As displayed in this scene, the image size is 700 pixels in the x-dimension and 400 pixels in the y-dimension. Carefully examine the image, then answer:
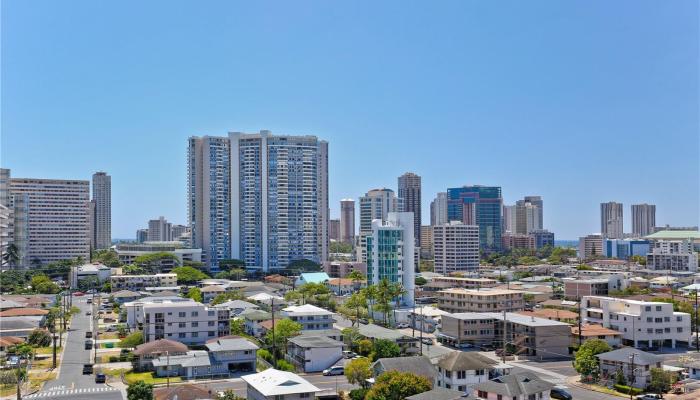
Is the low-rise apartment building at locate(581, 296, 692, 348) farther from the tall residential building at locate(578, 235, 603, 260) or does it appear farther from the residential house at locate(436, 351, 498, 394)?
the tall residential building at locate(578, 235, 603, 260)

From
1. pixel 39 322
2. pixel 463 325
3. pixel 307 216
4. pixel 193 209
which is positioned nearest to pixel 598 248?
pixel 307 216

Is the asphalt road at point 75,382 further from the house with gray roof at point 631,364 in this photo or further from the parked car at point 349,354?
the house with gray roof at point 631,364

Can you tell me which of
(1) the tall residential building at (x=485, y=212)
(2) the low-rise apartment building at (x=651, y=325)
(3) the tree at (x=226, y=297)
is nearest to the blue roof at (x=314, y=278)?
(3) the tree at (x=226, y=297)

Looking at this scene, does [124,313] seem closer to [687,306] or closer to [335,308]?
[335,308]

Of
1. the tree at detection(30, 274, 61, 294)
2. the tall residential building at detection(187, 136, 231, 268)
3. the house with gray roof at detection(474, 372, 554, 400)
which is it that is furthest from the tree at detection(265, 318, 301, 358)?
the tall residential building at detection(187, 136, 231, 268)

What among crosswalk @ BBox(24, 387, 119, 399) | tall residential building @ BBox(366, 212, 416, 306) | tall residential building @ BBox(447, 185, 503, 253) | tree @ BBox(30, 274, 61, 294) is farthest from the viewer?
tall residential building @ BBox(447, 185, 503, 253)

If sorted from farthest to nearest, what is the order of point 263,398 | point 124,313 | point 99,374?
point 124,313
point 99,374
point 263,398

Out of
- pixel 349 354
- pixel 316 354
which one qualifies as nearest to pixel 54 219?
pixel 349 354
